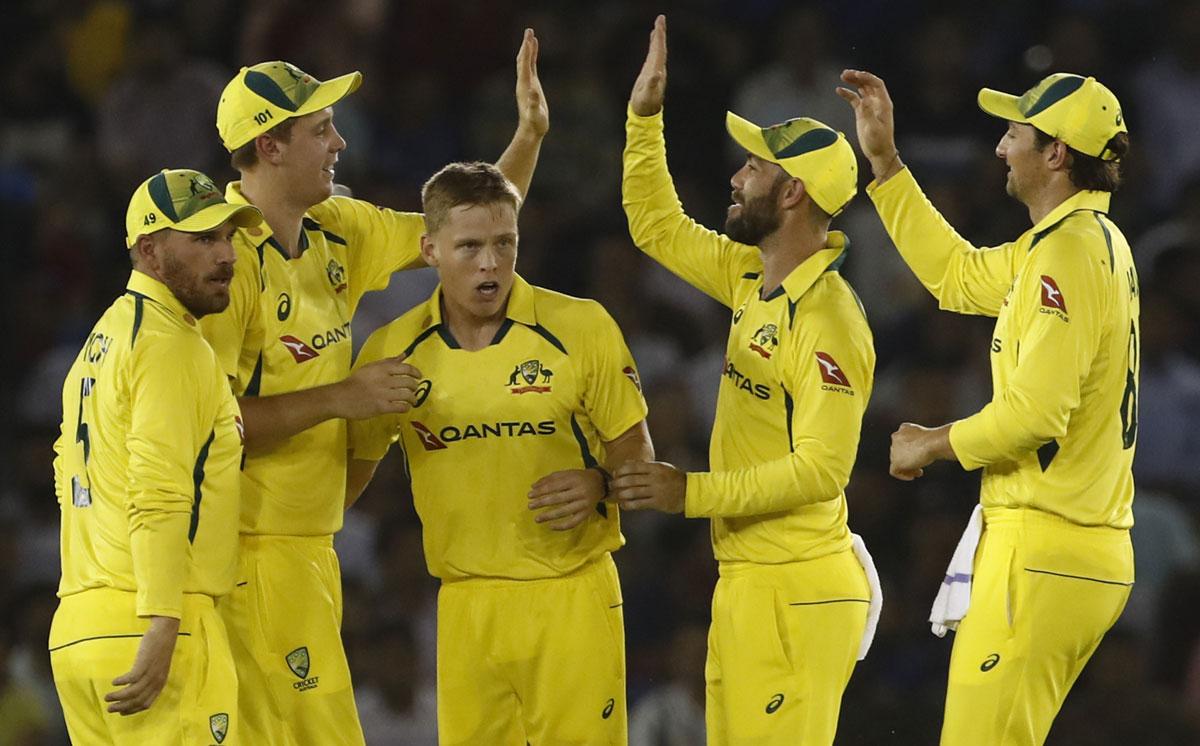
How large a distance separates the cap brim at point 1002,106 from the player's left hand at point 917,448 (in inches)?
32.8

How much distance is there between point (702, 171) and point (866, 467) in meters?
1.94

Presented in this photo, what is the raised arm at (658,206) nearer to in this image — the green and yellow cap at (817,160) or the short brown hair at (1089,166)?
the green and yellow cap at (817,160)

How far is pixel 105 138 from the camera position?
30.9 ft

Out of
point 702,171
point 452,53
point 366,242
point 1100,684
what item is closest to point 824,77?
point 702,171

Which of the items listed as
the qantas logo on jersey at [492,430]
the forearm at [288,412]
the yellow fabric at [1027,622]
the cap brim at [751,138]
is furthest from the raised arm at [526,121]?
the yellow fabric at [1027,622]

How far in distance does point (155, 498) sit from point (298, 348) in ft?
2.73

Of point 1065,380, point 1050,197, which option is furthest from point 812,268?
point 1065,380

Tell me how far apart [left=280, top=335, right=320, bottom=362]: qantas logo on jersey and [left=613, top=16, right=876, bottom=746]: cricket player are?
2.98 ft

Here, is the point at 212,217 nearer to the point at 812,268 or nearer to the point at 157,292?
the point at 157,292

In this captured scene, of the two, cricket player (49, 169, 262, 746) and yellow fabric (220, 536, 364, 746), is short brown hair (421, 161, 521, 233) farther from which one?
yellow fabric (220, 536, 364, 746)

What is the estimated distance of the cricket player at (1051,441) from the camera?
4.64 meters

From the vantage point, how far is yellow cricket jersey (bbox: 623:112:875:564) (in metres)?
4.80

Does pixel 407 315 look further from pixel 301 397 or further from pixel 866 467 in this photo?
pixel 866 467

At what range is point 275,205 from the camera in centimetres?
511
